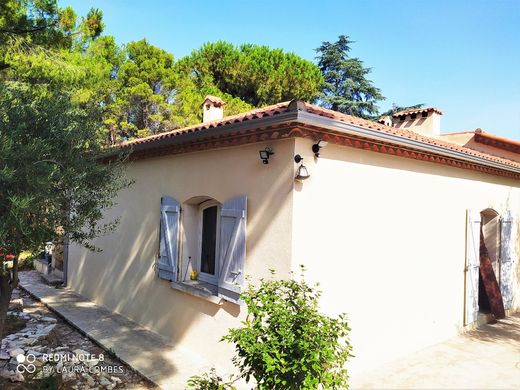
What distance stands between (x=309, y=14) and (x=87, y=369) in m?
9.97

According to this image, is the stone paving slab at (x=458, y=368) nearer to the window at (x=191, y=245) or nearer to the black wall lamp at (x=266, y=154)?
the window at (x=191, y=245)

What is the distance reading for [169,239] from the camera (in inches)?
265

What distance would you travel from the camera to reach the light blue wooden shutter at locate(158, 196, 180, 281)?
6.58m

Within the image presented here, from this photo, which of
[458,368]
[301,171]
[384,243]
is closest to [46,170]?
[301,171]

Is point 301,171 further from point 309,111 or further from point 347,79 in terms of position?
point 347,79

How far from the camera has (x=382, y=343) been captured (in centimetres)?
571

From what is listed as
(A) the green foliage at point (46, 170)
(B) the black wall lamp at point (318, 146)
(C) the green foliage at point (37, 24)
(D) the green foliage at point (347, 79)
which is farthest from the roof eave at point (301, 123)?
(D) the green foliage at point (347, 79)

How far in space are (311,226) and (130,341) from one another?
397cm

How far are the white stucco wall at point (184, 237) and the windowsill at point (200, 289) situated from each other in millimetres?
118

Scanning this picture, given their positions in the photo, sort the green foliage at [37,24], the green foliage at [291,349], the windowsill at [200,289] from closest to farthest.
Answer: the green foliage at [291,349], the windowsill at [200,289], the green foliage at [37,24]

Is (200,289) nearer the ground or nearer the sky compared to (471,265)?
nearer the ground

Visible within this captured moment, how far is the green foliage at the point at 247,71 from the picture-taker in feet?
67.1

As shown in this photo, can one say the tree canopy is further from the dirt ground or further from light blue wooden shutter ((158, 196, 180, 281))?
light blue wooden shutter ((158, 196, 180, 281))

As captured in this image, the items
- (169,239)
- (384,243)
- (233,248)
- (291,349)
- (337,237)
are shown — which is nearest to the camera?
(291,349)
